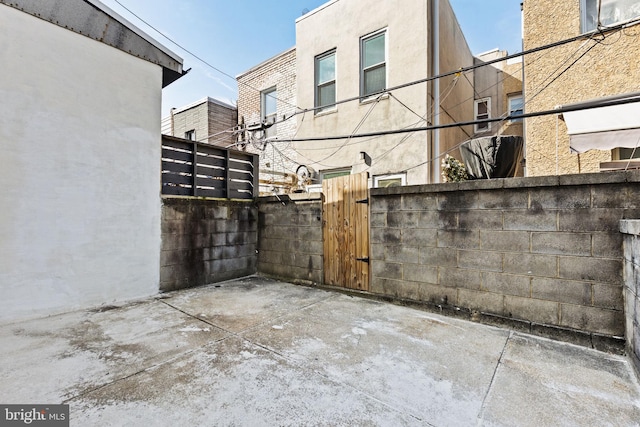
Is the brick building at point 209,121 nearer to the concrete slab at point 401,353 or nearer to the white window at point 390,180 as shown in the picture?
the white window at point 390,180

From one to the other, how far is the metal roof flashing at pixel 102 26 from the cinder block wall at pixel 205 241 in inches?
90.9

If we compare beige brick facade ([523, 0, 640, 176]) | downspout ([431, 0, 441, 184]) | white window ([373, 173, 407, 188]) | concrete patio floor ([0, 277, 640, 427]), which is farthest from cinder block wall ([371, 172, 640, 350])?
beige brick facade ([523, 0, 640, 176])

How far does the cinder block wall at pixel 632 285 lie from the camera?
2.15m

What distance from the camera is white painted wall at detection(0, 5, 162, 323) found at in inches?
129

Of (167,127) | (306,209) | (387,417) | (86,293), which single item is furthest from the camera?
(167,127)

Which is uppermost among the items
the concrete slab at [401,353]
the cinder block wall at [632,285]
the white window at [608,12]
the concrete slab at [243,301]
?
the white window at [608,12]

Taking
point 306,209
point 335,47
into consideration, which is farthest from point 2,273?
point 335,47

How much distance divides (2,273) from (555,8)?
9324 millimetres

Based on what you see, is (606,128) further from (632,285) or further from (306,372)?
(306,372)

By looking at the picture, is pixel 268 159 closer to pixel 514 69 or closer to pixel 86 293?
pixel 86 293

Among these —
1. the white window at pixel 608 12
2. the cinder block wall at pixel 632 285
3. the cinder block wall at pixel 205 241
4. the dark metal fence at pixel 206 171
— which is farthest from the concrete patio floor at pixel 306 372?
the white window at pixel 608 12

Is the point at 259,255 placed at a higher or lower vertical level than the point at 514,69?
lower

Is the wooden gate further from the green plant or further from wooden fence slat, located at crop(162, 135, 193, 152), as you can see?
wooden fence slat, located at crop(162, 135, 193, 152)

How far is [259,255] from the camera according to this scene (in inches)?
231
